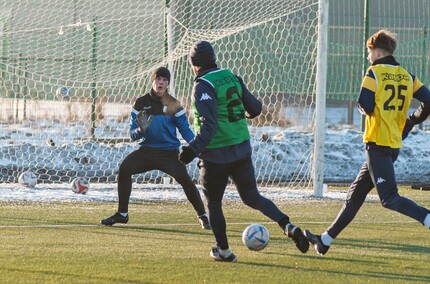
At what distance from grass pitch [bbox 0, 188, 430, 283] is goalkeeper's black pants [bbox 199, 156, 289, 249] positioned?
28 centimetres

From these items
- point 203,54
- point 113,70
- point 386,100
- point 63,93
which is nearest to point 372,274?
point 386,100

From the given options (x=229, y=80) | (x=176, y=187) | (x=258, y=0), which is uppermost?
(x=258, y=0)

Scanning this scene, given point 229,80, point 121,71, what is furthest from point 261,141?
point 229,80

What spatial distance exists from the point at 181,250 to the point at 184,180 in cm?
214

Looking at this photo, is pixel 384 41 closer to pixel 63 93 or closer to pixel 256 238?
pixel 256 238

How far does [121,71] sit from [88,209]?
234 inches

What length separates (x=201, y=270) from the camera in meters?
7.35

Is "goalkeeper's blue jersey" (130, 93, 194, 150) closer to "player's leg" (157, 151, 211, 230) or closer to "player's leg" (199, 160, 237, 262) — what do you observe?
"player's leg" (157, 151, 211, 230)

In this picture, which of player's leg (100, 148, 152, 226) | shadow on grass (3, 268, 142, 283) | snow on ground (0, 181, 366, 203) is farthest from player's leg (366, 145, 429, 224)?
snow on ground (0, 181, 366, 203)

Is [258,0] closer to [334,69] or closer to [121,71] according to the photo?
[121,71]

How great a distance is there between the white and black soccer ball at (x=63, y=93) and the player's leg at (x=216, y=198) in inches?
423

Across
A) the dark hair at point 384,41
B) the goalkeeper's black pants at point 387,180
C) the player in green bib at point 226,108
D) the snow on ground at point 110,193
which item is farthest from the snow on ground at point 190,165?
the dark hair at point 384,41

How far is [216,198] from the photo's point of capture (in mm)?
7957

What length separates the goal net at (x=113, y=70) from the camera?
1661cm
